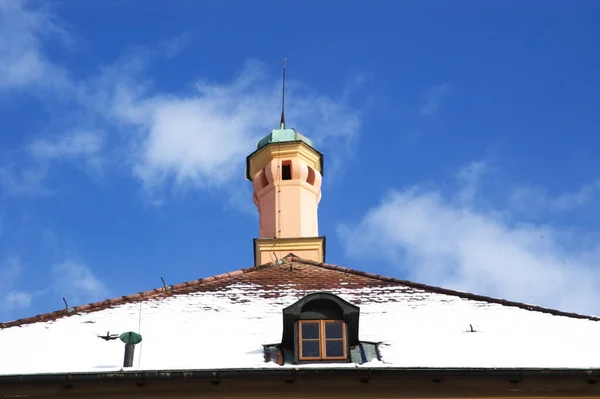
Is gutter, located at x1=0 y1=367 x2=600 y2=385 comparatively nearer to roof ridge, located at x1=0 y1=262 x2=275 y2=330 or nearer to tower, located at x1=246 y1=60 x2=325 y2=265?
roof ridge, located at x1=0 y1=262 x2=275 y2=330

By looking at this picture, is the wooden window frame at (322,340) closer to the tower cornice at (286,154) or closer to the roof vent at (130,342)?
the roof vent at (130,342)

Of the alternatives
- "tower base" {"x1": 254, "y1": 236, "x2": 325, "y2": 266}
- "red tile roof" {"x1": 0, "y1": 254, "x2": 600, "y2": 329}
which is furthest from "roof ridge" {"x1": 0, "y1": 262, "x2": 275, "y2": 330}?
"tower base" {"x1": 254, "y1": 236, "x2": 325, "y2": 266}

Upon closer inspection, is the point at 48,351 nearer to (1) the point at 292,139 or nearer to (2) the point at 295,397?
(2) the point at 295,397

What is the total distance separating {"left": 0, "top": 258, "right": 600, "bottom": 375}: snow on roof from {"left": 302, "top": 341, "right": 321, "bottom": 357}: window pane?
1.66ft

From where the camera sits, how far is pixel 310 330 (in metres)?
15.0

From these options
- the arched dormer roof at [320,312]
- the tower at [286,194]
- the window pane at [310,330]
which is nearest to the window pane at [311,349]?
the window pane at [310,330]

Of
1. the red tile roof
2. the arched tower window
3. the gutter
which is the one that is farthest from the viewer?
the red tile roof

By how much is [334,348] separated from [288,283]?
16.2 ft

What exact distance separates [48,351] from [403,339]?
18.5 ft

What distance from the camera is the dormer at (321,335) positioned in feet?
48.1

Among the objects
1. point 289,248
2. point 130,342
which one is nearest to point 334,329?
point 130,342

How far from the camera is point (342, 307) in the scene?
15.1m

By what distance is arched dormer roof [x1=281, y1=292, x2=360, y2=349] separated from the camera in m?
15.0

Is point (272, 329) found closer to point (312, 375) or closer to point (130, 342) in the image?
point (312, 375)
